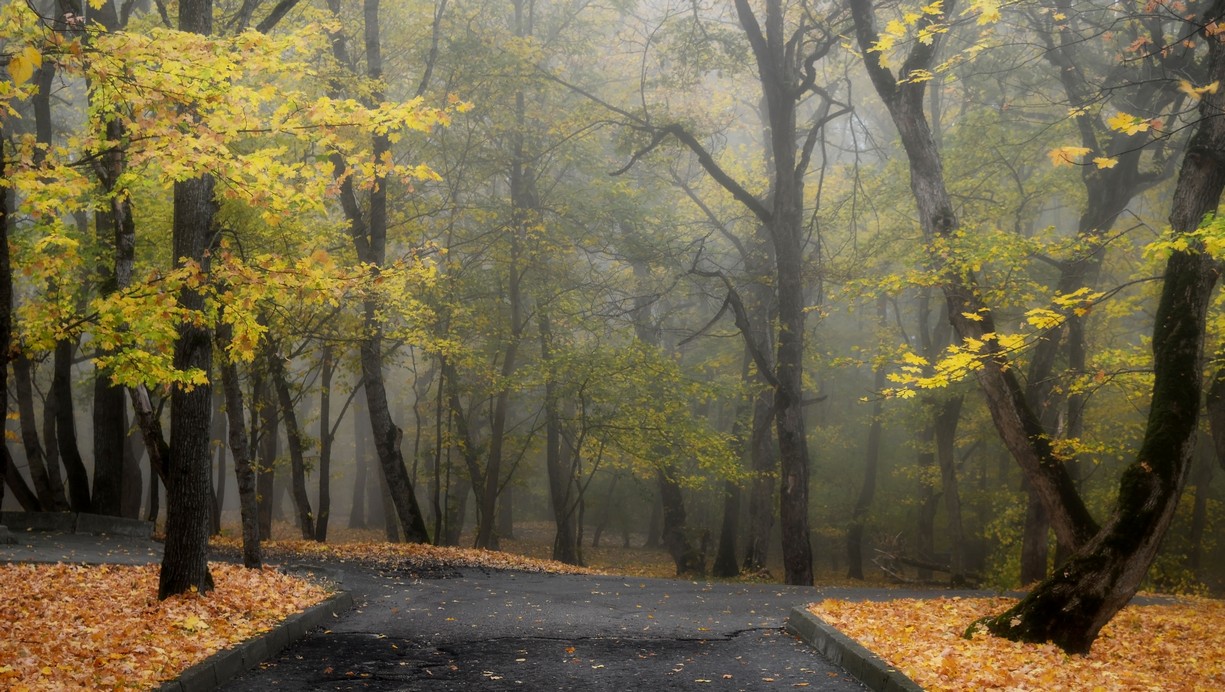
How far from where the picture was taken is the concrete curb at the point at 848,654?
6648 mm

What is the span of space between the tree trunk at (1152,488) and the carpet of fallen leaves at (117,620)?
274 inches

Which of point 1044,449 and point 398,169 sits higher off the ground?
point 398,169

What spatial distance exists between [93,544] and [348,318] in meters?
7.14

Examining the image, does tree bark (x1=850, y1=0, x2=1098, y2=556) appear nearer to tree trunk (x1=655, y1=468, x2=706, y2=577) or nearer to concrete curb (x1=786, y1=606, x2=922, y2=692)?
concrete curb (x1=786, y1=606, x2=922, y2=692)

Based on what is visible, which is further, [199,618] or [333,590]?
→ [333,590]

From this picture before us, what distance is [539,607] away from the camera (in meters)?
12.7

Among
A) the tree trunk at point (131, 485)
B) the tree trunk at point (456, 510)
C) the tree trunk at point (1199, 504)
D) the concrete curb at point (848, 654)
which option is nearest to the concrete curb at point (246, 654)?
the concrete curb at point (848, 654)

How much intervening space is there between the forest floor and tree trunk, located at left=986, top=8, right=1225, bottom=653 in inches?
14.6

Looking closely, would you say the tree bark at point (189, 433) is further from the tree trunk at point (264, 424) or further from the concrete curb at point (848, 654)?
the tree trunk at point (264, 424)

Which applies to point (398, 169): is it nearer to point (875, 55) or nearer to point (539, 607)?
point (539, 607)

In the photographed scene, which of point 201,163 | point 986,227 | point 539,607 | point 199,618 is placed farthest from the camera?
point 986,227

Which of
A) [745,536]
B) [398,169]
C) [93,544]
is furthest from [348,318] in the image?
[745,536]

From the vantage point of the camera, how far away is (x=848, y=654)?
7797 millimetres

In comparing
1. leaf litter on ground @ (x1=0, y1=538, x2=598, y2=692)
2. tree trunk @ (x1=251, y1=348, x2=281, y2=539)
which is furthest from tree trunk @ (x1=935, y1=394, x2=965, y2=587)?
leaf litter on ground @ (x1=0, y1=538, x2=598, y2=692)
